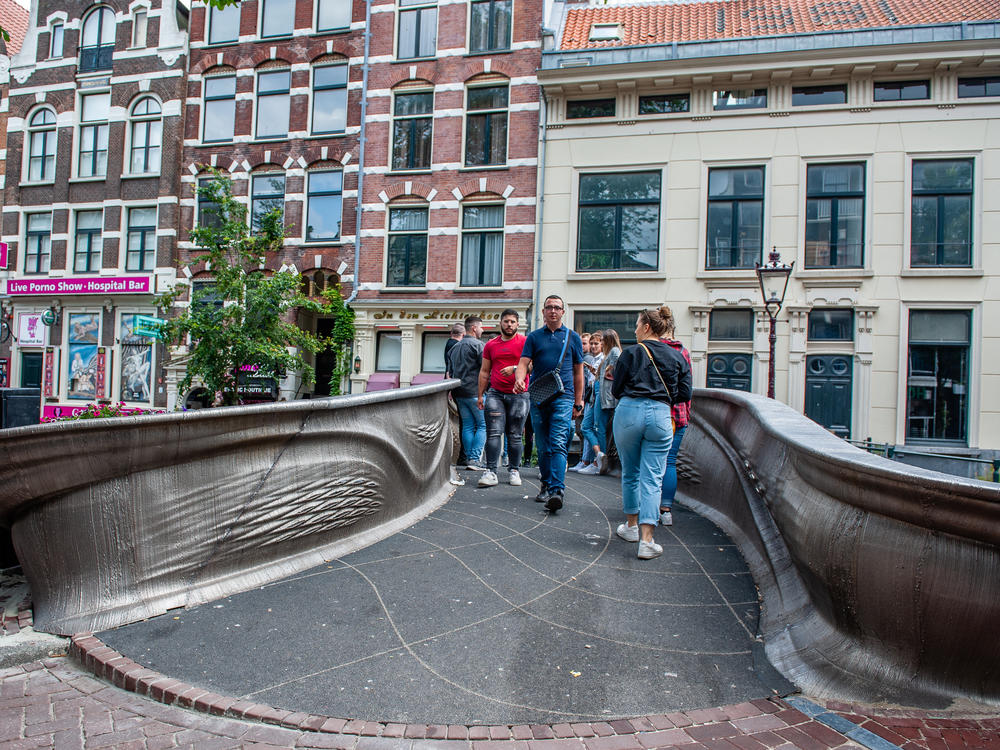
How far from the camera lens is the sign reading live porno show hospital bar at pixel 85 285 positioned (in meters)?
21.8

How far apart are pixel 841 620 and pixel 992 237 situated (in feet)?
54.2

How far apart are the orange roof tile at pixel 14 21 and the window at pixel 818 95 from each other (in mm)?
28766

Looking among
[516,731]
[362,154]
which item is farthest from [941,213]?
[516,731]

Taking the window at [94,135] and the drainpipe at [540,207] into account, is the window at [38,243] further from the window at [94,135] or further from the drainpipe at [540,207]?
the drainpipe at [540,207]

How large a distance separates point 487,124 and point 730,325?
887 cm

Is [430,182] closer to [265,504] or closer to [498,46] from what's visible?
[498,46]

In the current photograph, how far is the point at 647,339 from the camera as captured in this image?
199 inches

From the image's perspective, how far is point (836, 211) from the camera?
16.4 metres

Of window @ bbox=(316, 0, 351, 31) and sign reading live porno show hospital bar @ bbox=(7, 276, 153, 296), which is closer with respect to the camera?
window @ bbox=(316, 0, 351, 31)

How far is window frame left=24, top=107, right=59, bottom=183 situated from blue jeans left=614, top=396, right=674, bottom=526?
26291 millimetres

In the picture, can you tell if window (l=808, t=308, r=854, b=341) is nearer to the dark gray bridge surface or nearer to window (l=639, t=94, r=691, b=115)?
window (l=639, t=94, r=691, b=115)

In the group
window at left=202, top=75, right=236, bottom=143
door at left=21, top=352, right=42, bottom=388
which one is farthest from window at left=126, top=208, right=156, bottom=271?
door at left=21, top=352, right=42, bottom=388

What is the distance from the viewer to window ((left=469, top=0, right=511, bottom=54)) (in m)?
19.2

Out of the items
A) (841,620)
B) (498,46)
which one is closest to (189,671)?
(841,620)
